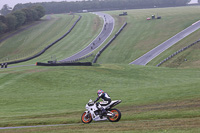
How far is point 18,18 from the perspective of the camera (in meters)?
135

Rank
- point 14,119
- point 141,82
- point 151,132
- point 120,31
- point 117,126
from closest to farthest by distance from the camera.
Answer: point 151,132 < point 117,126 < point 14,119 < point 141,82 < point 120,31

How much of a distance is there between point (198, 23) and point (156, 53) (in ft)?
116

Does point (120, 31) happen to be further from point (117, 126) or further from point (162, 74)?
point (117, 126)

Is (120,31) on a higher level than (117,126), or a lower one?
higher

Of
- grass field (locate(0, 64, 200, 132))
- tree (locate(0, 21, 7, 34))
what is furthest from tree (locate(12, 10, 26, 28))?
grass field (locate(0, 64, 200, 132))

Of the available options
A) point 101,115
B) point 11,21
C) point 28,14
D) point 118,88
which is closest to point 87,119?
point 101,115

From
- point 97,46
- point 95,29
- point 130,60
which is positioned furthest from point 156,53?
point 95,29

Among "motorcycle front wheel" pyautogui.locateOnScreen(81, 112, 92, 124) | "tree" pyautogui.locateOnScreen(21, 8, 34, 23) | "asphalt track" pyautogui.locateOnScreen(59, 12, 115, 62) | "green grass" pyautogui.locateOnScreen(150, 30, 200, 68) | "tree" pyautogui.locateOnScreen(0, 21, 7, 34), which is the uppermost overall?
"tree" pyautogui.locateOnScreen(21, 8, 34, 23)

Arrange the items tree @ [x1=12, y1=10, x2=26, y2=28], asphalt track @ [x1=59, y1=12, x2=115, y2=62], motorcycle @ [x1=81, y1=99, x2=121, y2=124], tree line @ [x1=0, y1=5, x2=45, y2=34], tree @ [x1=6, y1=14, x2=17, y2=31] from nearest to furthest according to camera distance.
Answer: motorcycle @ [x1=81, y1=99, x2=121, y2=124], asphalt track @ [x1=59, y1=12, x2=115, y2=62], tree line @ [x1=0, y1=5, x2=45, y2=34], tree @ [x1=6, y1=14, x2=17, y2=31], tree @ [x1=12, y1=10, x2=26, y2=28]

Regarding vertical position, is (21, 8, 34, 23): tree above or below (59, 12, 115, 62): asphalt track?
above

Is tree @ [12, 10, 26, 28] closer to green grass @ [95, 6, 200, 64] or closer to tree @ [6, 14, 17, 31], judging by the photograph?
tree @ [6, 14, 17, 31]

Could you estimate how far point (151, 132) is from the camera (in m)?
14.7

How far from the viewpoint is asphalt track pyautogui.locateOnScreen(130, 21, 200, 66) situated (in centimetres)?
7781

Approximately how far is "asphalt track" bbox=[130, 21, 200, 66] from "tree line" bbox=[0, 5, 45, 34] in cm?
6840
